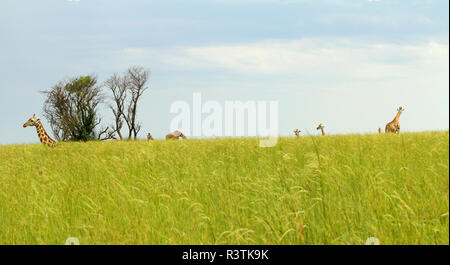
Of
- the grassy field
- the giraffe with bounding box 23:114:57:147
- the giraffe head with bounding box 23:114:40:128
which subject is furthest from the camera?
the giraffe head with bounding box 23:114:40:128

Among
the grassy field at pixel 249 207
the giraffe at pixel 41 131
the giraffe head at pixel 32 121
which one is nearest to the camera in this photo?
the grassy field at pixel 249 207

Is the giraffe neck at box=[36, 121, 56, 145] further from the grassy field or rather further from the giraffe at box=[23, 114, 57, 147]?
the grassy field

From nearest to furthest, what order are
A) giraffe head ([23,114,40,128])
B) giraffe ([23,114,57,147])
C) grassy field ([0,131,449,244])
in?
grassy field ([0,131,449,244]), giraffe ([23,114,57,147]), giraffe head ([23,114,40,128])

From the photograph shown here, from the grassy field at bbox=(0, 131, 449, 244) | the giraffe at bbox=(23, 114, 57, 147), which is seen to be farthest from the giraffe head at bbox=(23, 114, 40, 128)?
the grassy field at bbox=(0, 131, 449, 244)

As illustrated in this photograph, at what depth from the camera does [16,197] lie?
216 inches

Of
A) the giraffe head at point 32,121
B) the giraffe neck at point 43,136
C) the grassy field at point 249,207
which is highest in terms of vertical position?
the giraffe head at point 32,121

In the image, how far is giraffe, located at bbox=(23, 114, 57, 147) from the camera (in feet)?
42.3

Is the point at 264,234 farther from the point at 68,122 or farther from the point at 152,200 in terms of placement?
the point at 68,122

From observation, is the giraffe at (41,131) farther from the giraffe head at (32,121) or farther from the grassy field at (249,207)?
the grassy field at (249,207)

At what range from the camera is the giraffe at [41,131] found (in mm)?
12898

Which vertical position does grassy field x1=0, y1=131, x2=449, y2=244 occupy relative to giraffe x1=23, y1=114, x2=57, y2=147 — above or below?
below

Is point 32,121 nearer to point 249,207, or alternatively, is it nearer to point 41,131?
point 41,131


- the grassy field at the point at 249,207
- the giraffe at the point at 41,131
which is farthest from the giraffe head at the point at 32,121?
the grassy field at the point at 249,207
